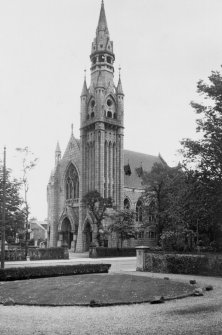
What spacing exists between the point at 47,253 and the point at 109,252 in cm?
950

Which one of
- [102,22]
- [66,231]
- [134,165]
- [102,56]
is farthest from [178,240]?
[102,22]

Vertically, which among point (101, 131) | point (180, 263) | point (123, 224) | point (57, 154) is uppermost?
→ point (101, 131)

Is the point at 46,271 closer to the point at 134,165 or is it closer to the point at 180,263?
the point at 180,263

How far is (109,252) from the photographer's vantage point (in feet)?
173

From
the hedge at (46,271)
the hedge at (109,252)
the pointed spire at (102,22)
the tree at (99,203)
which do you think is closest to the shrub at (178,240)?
the hedge at (109,252)

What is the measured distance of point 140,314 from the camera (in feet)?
42.0

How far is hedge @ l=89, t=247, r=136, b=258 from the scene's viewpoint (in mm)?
51406

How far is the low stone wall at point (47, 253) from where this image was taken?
149 feet

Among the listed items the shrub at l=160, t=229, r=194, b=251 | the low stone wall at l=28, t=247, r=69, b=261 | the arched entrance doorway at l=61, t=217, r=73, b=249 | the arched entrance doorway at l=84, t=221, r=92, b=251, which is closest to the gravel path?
the shrub at l=160, t=229, r=194, b=251

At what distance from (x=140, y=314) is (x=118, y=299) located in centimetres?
268

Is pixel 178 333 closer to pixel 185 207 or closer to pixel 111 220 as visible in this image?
pixel 185 207

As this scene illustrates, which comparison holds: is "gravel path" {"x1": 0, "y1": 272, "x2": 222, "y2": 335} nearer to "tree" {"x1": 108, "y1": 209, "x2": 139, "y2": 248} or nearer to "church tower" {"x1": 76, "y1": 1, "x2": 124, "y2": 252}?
"tree" {"x1": 108, "y1": 209, "x2": 139, "y2": 248}

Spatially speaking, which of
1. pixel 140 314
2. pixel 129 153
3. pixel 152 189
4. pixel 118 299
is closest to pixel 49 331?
pixel 140 314

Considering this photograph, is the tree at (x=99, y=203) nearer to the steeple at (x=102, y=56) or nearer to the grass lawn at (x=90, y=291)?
the steeple at (x=102, y=56)
